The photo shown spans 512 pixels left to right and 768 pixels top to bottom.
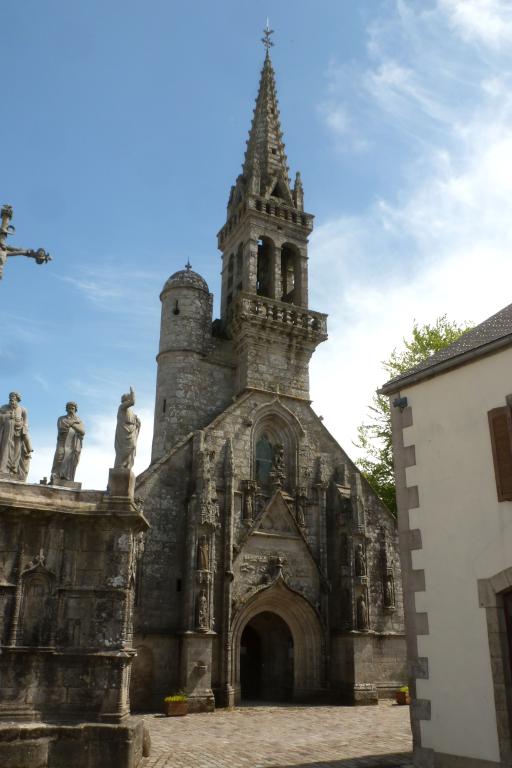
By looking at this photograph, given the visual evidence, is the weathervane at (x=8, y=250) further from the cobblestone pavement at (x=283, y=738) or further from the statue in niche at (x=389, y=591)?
the statue in niche at (x=389, y=591)

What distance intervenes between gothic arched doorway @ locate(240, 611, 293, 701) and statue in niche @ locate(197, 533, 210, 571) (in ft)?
12.0

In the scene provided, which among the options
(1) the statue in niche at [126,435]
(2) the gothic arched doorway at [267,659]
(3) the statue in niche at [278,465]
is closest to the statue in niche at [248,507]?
(3) the statue in niche at [278,465]

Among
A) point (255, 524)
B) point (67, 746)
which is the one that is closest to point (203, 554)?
Answer: point (255, 524)

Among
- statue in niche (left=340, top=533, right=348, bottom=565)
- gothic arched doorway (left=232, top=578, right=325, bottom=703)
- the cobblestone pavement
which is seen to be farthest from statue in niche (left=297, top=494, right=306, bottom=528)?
the cobblestone pavement

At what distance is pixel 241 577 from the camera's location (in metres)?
19.6

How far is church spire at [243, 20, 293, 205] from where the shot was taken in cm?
2720

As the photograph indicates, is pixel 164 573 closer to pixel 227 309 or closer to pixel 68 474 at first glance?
pixel 68 474

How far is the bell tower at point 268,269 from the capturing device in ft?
77.3

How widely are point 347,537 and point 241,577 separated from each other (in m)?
3.90

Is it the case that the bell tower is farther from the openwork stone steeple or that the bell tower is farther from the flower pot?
the flower pot

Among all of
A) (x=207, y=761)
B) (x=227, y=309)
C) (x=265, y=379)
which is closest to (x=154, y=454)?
(x=265, y=379)

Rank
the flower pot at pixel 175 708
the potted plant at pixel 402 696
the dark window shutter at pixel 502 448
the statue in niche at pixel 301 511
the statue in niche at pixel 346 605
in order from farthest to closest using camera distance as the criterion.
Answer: the statue in niche at pixel 301 511 → the statue in niche at pixel 346 605 → the potted plant at pixel 402 696 → the flower pot at pixel 175 708 → the dark window shutter at pixel 502 448

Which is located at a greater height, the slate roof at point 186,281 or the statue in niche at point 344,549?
the slate roof at point 186,281

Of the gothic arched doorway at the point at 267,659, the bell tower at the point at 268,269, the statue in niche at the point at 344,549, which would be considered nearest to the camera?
the gothic arched doorway at the point at 267,659
